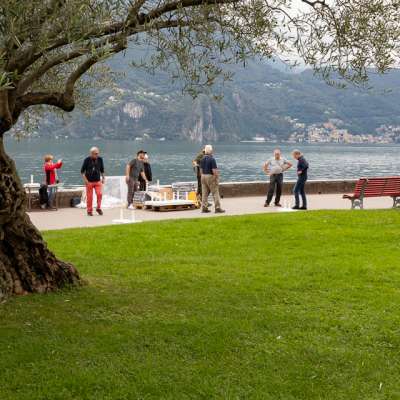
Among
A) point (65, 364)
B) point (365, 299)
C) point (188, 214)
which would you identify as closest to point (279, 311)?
point (365, 299)

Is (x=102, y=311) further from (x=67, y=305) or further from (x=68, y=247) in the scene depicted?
(x=68, y=247)

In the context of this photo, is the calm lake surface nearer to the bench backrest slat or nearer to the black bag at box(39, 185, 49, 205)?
the black bag at box(39, 185, 49, 205)

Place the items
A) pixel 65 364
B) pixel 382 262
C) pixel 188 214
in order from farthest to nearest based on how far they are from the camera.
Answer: pixel 188 214 < pixel 382 262 < pixel 65 364

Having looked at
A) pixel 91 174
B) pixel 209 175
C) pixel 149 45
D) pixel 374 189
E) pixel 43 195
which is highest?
pixel 149 45

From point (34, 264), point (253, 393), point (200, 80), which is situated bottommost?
point (253, 393)

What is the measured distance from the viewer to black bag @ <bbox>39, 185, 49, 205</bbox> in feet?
64.6

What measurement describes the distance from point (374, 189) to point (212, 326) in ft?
44.2

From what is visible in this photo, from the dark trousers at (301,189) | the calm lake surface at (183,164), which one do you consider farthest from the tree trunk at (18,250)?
the calm lake surface at (183,164)

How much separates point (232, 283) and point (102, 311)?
2.18 metres

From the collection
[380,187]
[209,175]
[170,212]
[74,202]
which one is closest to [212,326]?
[209,175]

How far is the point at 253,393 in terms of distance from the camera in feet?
18.2

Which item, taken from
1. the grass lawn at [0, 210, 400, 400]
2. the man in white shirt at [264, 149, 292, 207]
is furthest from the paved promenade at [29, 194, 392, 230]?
the grass lawn at [0, 210, 400, 400]

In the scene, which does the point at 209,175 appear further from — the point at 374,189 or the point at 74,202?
the point at 374,189

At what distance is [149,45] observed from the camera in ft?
25.0
